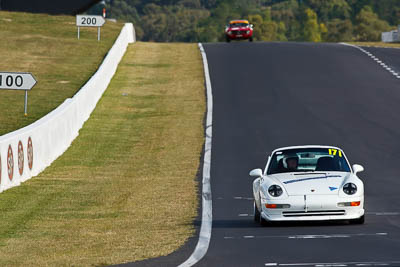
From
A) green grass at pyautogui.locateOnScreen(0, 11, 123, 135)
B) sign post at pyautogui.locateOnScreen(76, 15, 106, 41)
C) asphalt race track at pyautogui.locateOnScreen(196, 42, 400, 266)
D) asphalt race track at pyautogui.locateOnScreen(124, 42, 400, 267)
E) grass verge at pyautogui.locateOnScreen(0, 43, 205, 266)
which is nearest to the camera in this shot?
asphalt race track at pyautogui.locateOnScreen(124, 42, 400, 267)

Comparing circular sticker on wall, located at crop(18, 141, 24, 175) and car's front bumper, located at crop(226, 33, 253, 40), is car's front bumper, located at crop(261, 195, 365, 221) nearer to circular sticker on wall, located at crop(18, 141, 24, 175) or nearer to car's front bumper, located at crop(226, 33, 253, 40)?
circular sticker on wall, located at crop(18, 141, 24, 175)

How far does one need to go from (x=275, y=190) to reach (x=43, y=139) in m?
10.4

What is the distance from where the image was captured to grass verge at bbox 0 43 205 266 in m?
13.3

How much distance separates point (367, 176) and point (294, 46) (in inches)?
1462

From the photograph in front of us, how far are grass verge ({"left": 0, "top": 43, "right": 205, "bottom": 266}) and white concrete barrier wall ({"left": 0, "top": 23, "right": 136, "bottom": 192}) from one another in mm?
318

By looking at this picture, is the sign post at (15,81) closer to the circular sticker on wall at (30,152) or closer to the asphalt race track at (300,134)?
the circular sticker on wall at (30,152)

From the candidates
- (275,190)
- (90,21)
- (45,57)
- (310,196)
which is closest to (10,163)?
(275,190)

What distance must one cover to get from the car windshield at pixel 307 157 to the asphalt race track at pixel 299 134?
1011 millimetres

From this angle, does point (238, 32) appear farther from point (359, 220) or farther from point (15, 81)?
point (359, 220)

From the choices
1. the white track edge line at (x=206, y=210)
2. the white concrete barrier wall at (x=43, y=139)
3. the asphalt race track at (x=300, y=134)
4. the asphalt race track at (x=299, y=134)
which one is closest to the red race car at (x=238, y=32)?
the asphalt race track at (x=299, y=134)

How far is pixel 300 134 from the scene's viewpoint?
29516 millimetres

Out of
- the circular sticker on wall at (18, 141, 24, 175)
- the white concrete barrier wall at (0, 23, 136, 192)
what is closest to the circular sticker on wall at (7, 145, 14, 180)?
the white concrete barrier wall at (0, 23, 136, 192)

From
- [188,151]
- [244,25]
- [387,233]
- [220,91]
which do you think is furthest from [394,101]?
[244,25]

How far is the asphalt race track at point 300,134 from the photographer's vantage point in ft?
40.2
